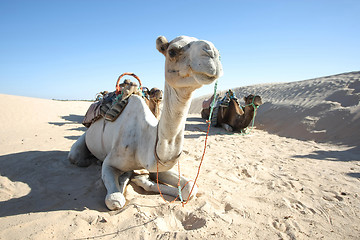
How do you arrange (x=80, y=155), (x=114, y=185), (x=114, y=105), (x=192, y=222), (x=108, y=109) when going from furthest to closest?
1. (x=80, y=155)
2. (x=108, y=109)
3. (x=114, y=105)
4. (x=114, y=185)
5. (x=192, y=222)

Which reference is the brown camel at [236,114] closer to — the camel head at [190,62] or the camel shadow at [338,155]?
the camel shadow at [338,155]

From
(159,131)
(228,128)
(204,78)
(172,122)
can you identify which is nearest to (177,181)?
(159,131)

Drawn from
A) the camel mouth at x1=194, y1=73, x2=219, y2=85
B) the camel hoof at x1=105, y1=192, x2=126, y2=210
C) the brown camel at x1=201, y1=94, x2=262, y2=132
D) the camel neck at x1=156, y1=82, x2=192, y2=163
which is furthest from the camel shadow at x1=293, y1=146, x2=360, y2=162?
the camel mouth at x1=194, y1=73, x2=219, y2=85

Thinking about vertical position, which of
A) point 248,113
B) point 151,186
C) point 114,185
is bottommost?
point 151,186

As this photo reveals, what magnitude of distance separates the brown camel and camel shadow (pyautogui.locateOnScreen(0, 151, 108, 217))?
5627 mm

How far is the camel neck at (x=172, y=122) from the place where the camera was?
168 centimetres

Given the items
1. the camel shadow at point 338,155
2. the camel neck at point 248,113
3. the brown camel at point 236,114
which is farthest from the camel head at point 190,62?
the camel neck at point 248,113

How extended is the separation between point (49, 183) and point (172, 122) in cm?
230

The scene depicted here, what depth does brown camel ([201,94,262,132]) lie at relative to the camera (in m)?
7.40

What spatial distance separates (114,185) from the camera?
2.43 m

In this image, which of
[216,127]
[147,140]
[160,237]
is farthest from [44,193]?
[216,127]

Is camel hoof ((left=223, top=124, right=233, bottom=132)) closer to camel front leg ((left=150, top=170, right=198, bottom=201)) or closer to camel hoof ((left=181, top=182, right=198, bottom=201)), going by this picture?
camel front leg ((left=150, top=170, right=198, bottom=201))

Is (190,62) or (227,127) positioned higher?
(190,62)

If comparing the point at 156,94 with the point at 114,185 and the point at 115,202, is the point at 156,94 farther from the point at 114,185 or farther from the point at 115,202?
the point at 115,202
